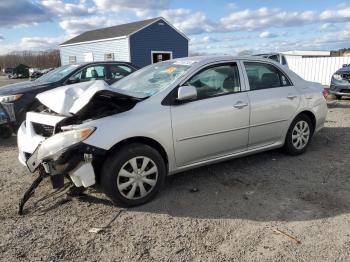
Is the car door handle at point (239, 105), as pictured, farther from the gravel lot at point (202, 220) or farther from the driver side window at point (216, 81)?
the gravel lot at point (202, 220)

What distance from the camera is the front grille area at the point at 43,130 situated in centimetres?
419

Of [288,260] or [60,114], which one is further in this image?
[60,114]

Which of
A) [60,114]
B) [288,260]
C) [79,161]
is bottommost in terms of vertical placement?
[288,260]

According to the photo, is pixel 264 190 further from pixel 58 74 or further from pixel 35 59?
pixel 35 59

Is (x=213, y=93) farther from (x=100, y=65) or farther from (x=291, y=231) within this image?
(x=100, y=65)

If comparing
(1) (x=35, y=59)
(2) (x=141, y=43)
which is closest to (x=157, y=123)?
(2) (x=141, y=43)

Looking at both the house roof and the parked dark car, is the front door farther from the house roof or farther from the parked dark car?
the house roof

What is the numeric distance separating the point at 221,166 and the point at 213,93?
49.4 inches

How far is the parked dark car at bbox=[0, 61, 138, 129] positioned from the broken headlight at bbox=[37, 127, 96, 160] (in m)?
3.13

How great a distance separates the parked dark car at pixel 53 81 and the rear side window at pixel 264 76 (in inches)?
121

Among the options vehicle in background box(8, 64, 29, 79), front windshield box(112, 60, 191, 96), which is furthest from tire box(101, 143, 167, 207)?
vehicle in background box(8, 64, 29, 79)

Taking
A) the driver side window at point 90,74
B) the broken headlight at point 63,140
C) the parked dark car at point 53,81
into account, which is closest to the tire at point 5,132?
the parked dark car at point 53,81

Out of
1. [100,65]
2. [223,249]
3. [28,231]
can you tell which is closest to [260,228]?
[223,249]

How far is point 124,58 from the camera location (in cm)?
2648
